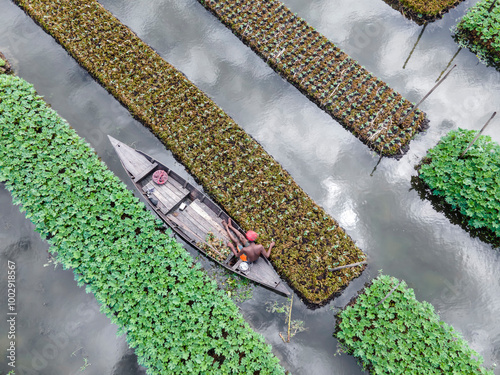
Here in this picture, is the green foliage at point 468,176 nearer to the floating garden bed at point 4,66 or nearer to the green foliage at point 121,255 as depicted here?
the green foliage at point 121,255

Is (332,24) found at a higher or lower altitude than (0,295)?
higher

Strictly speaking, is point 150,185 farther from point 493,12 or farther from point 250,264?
point 493,12

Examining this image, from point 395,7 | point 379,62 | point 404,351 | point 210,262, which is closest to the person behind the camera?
point 404,351

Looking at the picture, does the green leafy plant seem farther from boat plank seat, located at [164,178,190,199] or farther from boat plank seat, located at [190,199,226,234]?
boat plank seat, located at [164,178,190,199]

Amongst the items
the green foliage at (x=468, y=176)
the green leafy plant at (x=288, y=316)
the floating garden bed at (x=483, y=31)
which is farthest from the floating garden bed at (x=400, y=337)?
the floating garden bed at (x=483, y=31)

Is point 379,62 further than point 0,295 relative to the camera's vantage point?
Yes

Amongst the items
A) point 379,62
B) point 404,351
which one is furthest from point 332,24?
point 404,351

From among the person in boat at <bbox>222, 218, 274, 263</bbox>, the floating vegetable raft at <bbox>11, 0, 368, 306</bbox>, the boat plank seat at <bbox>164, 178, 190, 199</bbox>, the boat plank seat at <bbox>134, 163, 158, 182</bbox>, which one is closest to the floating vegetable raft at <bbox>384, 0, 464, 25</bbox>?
the floating vegetable raft at <bbox>11, 0, 368, 306</bbox>
